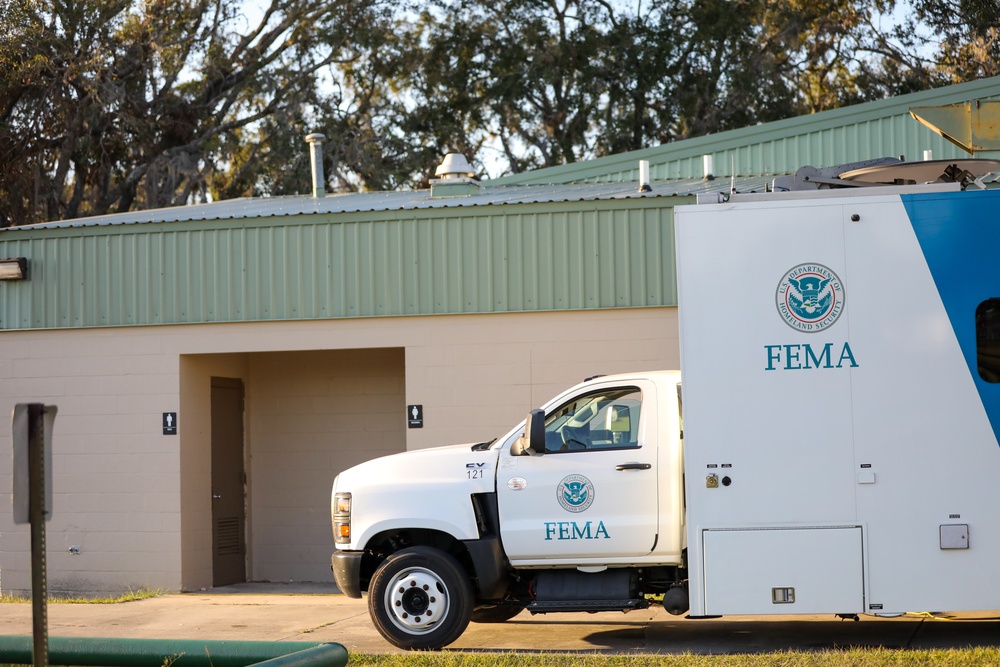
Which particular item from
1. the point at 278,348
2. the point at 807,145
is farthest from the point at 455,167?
the point at 807,145

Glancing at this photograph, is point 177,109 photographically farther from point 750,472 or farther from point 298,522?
point 750,472

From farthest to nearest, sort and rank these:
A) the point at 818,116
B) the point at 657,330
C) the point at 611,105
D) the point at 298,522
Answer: the point at 611,105
the point at 818,116
the point at 298,522
the point at 657,330

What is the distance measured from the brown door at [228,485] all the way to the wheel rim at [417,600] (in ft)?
18.7

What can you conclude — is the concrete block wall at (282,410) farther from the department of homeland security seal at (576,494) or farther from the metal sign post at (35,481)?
the metal sign post at (35,481)

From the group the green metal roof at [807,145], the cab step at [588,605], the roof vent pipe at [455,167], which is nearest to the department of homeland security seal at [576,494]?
the cab step at [588,605]

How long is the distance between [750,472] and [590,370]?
4.45m

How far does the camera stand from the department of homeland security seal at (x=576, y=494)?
9023mm

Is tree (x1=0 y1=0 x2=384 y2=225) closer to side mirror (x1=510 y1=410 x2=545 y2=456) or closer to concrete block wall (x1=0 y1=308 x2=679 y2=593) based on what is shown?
concrete block wall (x1=0 y1=308 x2=679 y2=593)

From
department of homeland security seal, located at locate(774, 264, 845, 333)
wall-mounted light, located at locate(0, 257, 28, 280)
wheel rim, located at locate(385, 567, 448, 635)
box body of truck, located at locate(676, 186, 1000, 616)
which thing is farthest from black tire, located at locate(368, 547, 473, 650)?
wall-mounted light, located at locate(0, 257, 28, 280)

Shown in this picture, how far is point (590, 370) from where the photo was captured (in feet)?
42.1

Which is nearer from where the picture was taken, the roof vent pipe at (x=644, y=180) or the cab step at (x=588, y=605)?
the cab step at (x=588, y=605)

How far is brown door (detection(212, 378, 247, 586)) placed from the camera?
14391 mm

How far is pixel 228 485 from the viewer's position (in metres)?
14.6

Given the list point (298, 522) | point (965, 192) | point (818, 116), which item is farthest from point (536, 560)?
point (818, 116)
